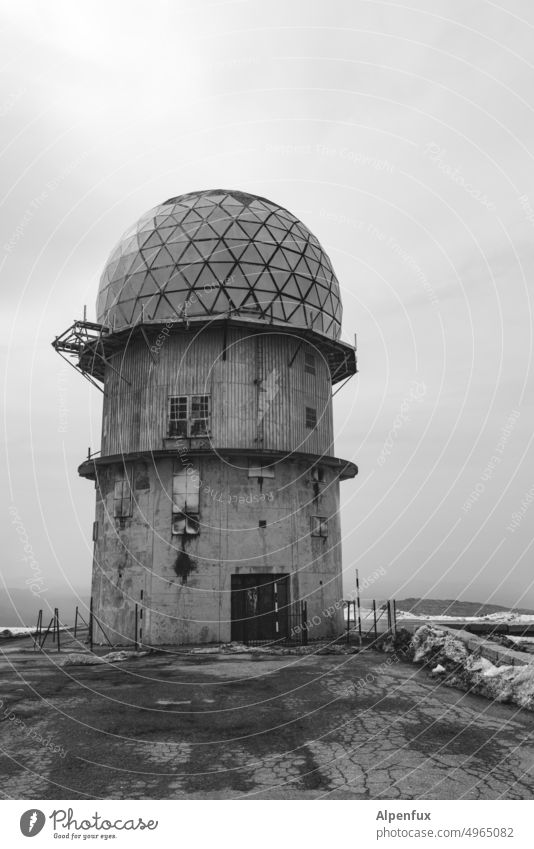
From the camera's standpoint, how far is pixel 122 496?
24.6 meters

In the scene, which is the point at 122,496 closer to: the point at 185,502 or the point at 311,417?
the point at 185,502

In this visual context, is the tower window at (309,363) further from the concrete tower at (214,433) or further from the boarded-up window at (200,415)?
the boarded-up window at (200,415)

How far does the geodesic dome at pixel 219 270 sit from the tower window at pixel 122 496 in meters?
5.80

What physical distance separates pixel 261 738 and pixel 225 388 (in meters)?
16.4

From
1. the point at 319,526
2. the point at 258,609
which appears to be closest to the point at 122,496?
the point at 258,609

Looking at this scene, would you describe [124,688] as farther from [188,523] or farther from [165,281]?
[165,281]

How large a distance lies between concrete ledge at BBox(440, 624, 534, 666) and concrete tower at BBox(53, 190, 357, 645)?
8680mm

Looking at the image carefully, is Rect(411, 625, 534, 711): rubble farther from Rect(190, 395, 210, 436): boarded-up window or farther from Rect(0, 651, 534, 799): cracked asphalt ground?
Rect(190, 395, 210, 436): boarded-up window

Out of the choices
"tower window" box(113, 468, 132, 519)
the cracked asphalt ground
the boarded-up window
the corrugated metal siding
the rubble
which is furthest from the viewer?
the corrugated metal siding

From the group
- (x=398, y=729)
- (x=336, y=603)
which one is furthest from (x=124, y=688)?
(x=336, y=603)

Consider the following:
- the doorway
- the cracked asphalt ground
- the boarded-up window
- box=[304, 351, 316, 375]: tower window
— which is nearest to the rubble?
the cracked asphalt ground

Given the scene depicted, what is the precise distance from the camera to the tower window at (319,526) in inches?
977

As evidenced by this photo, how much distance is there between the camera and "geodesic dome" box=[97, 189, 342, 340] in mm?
25109

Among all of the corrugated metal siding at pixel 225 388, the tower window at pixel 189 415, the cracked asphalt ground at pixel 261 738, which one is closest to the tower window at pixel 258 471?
the corrugated metal siding at pixel 225 388
